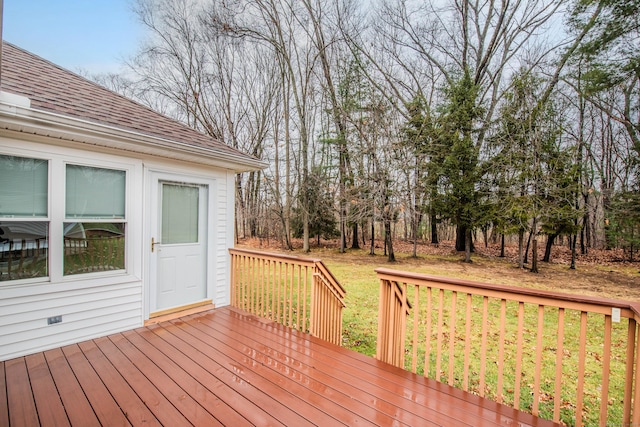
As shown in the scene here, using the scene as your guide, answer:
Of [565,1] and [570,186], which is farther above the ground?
[565,1]

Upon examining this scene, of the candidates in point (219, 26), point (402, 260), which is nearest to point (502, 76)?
point (402, 260)

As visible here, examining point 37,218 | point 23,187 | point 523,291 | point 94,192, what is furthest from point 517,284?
point 23,187

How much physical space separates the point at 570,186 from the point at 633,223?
250 cm

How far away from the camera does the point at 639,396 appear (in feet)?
5.21

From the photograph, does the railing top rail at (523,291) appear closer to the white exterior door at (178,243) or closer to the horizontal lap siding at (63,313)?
the white exterior door at (178,243)

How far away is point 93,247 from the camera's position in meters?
3.38

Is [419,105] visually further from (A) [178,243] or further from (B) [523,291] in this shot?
(B) [523,291]

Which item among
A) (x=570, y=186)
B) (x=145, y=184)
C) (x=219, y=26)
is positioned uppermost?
(x=219, y=26)

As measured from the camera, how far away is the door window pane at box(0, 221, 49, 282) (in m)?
2.87

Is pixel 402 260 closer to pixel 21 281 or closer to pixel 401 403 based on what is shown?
pixel 401 403

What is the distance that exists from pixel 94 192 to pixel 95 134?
2.36ft

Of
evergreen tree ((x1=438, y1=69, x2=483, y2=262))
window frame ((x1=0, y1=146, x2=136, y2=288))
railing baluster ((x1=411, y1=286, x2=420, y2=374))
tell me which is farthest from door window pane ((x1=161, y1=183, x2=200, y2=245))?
evergreen tree ((x1=438, y1=69, x2=483, y2=262))

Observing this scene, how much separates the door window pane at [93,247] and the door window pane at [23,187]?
1.11ft

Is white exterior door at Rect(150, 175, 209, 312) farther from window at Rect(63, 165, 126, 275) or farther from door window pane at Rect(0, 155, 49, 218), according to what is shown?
door window pane at Rect(0, 155, 49, 218)
